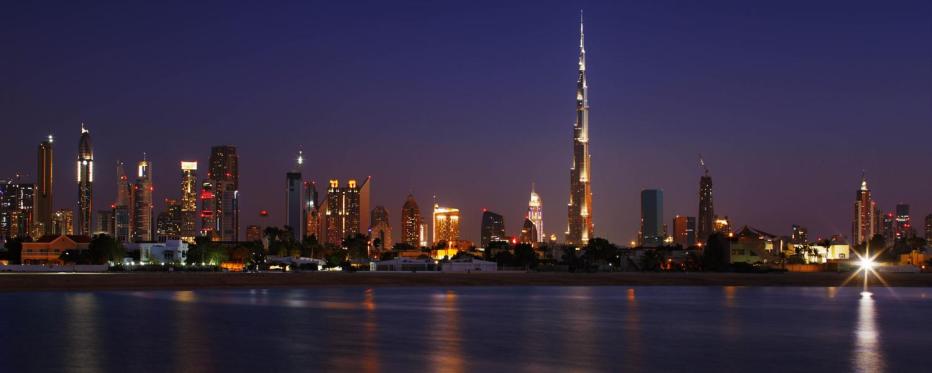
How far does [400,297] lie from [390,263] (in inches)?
2552

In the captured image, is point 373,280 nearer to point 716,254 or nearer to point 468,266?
point 468,266

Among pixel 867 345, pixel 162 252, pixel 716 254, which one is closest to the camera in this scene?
pixel 867 345

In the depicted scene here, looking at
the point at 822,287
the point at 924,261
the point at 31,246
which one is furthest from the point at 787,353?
the point at 924,261

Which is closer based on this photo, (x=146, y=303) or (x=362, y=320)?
(x=362, y=320)

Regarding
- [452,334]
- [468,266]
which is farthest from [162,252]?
[452,334]

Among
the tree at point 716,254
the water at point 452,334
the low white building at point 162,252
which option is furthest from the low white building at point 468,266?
the water at point 452,334

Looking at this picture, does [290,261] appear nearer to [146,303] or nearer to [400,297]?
[400,297]

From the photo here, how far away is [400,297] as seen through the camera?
84.3 metres

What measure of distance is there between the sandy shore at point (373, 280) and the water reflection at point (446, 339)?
122 feet

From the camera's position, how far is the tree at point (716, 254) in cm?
15888

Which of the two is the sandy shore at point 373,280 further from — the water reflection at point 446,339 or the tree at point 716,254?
the water reflection at point 446,339

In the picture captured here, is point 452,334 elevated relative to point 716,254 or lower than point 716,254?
lower

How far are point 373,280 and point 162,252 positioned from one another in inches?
2146

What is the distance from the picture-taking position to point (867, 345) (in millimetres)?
45531
